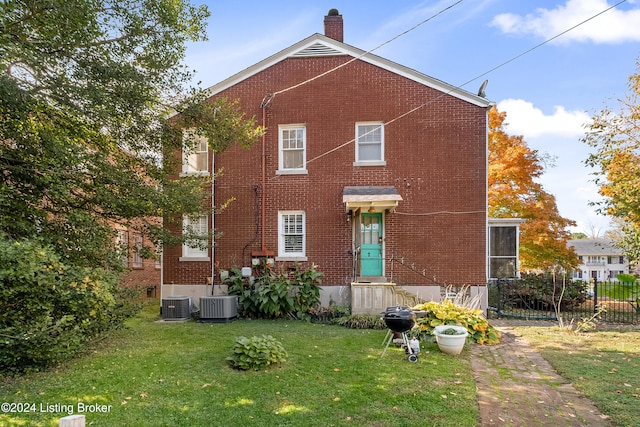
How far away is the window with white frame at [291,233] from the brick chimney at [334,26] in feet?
21.0

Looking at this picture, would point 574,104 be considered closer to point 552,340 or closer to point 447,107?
point 447,107

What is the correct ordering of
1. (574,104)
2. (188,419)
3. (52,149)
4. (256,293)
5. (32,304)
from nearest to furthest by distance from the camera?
(188,419), (32,304), (52,149), (256,293), (574,104)

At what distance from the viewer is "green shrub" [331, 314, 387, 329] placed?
33.5 ft

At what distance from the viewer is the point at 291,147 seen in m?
13.2

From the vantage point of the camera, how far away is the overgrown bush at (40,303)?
201 inches

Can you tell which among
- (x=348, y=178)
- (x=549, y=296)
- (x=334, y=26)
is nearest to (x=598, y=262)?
(x=549, y=296)

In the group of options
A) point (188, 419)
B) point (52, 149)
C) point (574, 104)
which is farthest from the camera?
point (574, 104)

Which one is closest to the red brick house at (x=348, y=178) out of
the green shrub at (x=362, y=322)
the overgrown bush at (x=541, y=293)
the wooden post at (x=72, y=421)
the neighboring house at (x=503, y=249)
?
the green shrub at (x=362, y=322)

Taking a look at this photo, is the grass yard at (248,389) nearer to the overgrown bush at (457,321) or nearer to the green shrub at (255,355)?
the green shrub at (255,355)

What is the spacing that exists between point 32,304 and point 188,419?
2911 mm

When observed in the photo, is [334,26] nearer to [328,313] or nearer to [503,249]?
[328,313]

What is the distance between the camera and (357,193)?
475 inches

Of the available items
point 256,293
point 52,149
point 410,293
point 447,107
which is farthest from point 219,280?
point 447,107

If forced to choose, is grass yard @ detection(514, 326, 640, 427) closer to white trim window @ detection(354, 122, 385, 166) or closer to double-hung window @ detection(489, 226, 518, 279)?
double-hung window @ detection(489, 226, 518, 279)
